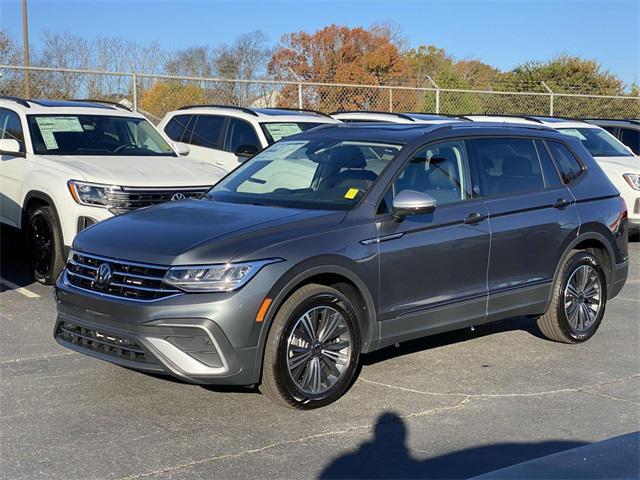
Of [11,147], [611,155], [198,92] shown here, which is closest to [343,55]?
[198,92]

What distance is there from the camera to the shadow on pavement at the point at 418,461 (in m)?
4.58

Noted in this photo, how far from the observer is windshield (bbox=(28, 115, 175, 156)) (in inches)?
385

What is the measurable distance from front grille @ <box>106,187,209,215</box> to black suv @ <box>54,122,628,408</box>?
79.0 inches

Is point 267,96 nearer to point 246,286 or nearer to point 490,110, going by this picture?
point 490,110

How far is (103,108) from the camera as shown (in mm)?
10609

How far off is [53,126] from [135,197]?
1.87m

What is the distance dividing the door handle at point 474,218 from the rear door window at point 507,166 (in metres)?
0.22

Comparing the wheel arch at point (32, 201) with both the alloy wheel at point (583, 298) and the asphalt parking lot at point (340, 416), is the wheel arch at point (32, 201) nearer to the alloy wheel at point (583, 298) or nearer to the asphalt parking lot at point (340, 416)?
the asphalt parking lot at point (340, 416)

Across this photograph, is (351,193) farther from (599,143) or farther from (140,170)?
Result: (599,143)

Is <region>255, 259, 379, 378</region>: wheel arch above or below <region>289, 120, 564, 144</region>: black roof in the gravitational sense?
below

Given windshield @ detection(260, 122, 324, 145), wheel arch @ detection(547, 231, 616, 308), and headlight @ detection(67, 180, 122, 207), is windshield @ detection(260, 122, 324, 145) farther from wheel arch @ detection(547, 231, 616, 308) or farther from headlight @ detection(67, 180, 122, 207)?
wheel arch @ detection(547, 231, 616, 308)

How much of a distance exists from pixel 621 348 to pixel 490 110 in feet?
61.2

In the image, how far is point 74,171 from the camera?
29.0ft

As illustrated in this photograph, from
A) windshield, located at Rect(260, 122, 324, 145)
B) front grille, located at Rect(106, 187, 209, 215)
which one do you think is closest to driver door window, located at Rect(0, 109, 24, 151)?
front grille, located at Rect(106, 187, 209, 215)
